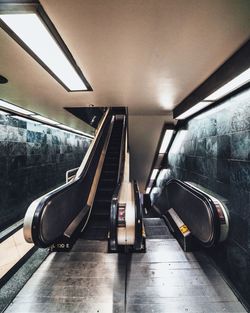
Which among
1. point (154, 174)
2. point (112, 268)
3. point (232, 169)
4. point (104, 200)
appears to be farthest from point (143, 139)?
point (112, 268)

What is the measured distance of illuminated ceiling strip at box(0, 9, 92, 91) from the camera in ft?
3.91

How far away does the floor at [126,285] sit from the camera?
218cm

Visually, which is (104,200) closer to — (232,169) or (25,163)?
(25,163)

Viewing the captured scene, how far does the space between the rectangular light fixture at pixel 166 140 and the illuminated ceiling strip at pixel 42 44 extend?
3.90m

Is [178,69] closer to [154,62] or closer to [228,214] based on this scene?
[154,62]

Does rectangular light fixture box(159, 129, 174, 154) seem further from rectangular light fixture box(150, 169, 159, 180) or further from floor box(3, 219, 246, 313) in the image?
floor box(3, 219, 246, 313)

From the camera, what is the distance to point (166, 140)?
6238mm

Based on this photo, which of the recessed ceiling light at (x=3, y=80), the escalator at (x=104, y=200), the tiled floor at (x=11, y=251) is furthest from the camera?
the escalator at (x=104, y=200)

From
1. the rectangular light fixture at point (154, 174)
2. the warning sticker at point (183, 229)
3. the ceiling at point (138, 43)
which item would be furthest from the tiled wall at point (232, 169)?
the rectangular light fixture at point (154, 174)

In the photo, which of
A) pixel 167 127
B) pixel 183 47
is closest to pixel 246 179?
pixel 183 47

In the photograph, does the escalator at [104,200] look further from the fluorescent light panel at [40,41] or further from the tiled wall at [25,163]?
the fluorescent light panel at [40,41]

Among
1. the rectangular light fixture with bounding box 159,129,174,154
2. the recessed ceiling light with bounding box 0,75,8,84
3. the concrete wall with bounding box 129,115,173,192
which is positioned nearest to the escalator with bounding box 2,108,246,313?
the recessed ceiling light with bounding box 0,75,8,84

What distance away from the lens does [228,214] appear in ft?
8.63

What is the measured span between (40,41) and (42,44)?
0.17 ft
